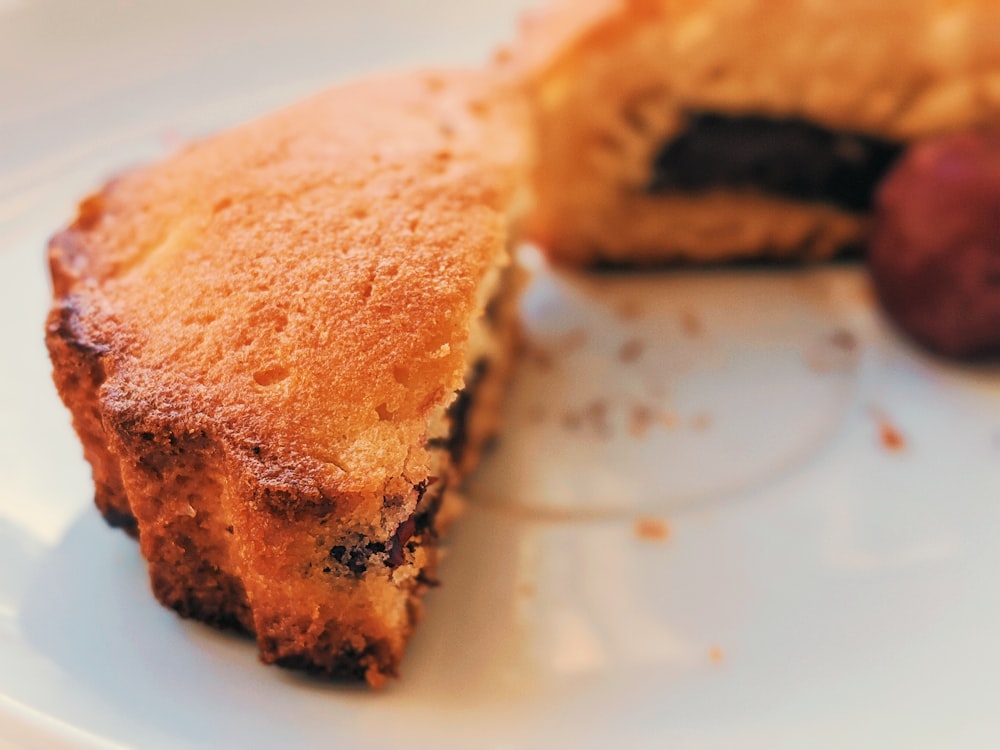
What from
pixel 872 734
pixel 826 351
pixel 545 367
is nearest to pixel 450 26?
pixel 545 367

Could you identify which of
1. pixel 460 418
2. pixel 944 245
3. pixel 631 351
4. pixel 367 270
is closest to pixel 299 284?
pixel 367 270

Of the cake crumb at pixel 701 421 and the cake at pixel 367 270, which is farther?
the cake crumb at pixel 701 421

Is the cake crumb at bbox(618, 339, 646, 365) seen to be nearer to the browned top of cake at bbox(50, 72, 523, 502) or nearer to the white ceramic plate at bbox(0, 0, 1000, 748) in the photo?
the white ceramic plate at bbox(0, 0, 1000, 748)

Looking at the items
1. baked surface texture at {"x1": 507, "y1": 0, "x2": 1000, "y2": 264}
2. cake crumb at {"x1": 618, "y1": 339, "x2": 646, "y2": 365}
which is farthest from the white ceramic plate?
baked surface texture at {"x1": 507, "y1": 0, "x2": 1000, "y2": 264}

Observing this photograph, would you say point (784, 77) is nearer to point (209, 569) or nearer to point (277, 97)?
point (277, 97)

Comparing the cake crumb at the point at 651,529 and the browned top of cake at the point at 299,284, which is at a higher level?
the browned top of cake at the point at 299,284

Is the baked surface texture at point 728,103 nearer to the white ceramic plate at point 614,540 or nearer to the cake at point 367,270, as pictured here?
the cake at point 367,270

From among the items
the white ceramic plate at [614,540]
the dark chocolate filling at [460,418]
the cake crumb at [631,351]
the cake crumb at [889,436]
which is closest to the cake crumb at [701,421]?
the white ceramic plate at [614,540]
